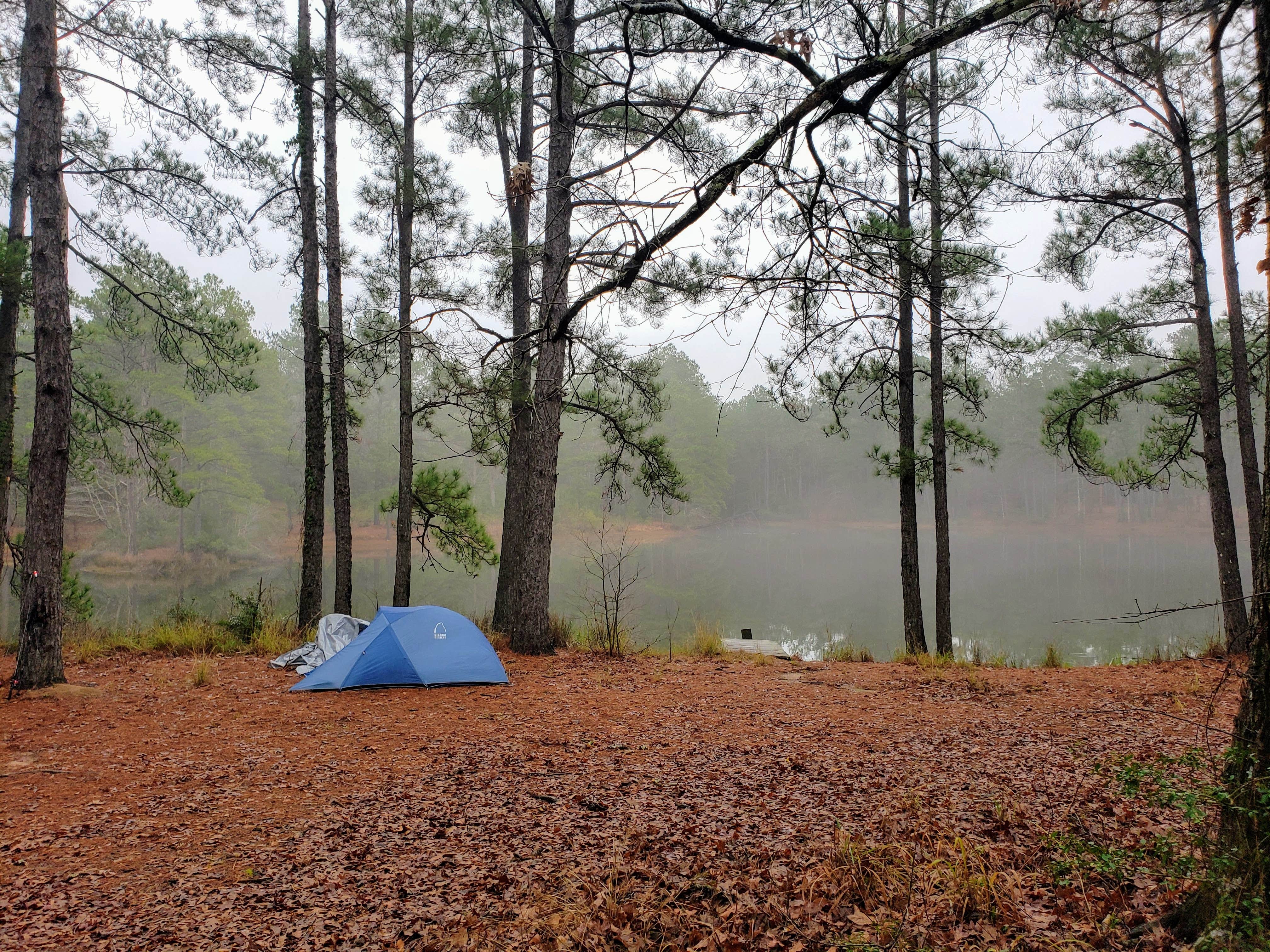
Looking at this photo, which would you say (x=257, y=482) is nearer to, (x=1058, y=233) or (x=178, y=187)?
(x=178, y=187)

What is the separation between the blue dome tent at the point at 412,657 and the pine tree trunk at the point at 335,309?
2729 millimetres

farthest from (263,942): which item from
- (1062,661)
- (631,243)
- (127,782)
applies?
(1062,661)

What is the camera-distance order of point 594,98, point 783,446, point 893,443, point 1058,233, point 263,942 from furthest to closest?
point 783,446 < point 893,443 < point 1058,233 < point 594,98 < point 263,942

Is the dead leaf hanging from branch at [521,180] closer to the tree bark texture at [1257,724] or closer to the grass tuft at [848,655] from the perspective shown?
the tree bark texture at [1257,724]

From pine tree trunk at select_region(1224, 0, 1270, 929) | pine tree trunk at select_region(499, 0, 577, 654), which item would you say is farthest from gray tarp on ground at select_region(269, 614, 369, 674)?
pine tree trunk at select_region(1224, 0, 1270, 929)

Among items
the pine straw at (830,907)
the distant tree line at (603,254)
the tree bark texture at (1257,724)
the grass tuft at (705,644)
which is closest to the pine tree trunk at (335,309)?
the distant tree line at (603,254)

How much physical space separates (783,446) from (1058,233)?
4623 cm

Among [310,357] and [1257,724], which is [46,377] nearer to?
[310,357]

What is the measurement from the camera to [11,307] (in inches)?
320

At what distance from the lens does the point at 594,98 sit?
562 centimetres

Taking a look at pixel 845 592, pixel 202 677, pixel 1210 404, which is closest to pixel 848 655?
pixel 1210 404

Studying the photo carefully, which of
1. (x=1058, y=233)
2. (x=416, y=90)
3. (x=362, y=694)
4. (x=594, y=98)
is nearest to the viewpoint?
(x=594, y=98)

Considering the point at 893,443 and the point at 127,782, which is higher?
the point at 893,443

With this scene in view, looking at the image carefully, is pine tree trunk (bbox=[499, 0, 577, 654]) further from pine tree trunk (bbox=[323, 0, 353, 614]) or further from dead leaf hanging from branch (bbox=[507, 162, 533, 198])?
dead leaf hanging from branch (bbox=[507, 162, 533, 198])
